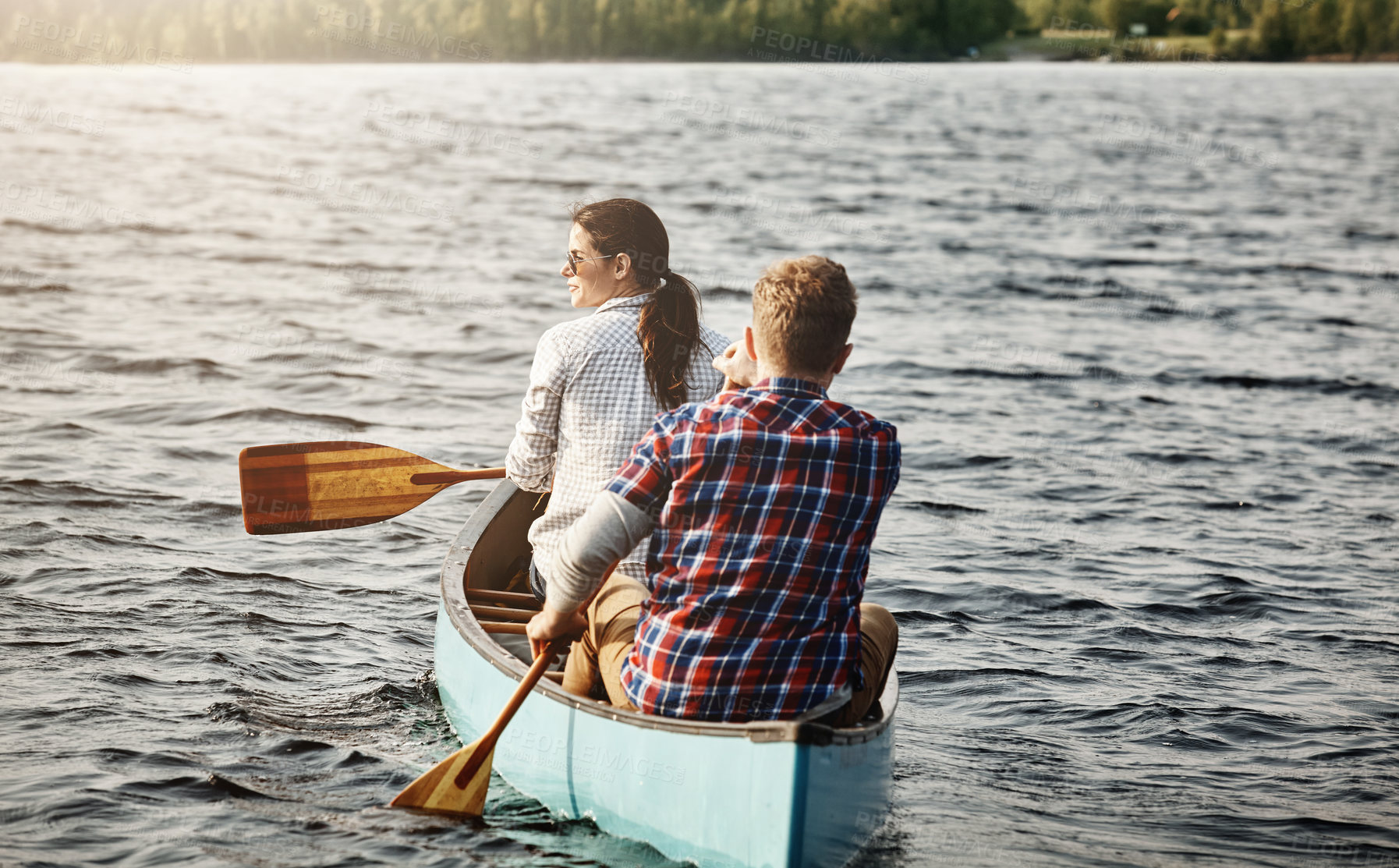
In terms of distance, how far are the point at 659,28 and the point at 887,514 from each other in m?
75.8

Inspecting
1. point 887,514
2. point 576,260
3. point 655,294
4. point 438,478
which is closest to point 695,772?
point 655,294

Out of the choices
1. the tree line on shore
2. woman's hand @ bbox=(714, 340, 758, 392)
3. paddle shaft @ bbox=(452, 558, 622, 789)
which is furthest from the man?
the tree line on shore

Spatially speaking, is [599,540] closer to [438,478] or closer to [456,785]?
[456,785]

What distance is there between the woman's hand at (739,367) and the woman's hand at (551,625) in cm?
75

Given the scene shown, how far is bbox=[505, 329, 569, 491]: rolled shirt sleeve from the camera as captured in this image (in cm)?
409

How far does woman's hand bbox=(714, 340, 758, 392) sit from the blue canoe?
92 centimetres

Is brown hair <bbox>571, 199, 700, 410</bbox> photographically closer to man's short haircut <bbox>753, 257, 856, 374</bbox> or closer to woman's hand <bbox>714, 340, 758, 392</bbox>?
woman's hand <bbox>714, 340, 758, 392</bbox>

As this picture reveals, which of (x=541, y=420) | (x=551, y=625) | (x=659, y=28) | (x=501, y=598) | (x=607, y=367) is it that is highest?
(x=659, y=28)

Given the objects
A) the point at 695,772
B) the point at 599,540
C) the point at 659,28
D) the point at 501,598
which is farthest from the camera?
the point at 659,28

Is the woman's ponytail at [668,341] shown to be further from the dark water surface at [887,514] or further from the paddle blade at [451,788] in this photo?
the dark water surface at [887,514]

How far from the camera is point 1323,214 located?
78.2 feet

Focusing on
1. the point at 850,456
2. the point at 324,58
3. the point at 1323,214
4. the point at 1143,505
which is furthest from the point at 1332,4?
the point at 850,456

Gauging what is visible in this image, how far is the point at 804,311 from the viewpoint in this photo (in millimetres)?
3188

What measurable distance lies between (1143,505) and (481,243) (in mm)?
12507
